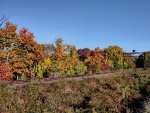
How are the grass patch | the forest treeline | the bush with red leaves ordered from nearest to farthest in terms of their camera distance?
the grass patch
the bush with red leaves
the forest treeline

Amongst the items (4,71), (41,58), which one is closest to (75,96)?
(4,71)

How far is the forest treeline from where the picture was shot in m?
62.3

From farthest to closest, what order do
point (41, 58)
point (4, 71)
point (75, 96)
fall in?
1. point (41, 58)
2. point (4, 71)
3. point (75, 96)

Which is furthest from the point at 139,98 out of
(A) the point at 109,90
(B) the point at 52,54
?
(B) the point at 52,54

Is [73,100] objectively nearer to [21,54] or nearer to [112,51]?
[21,54]

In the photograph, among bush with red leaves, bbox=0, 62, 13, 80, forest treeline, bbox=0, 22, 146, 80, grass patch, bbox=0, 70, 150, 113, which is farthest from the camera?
forest treeline, bbox=0, 22, 146, 80

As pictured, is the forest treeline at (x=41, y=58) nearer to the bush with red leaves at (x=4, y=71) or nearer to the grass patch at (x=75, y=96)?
the bush with red leaves at (x=4, y=71)

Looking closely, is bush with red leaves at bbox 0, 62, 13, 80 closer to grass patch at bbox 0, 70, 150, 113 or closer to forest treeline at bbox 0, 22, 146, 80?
forest treeline at bbox 0, 22, 146, 80

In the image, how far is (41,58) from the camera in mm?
78188

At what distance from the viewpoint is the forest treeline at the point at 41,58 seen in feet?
204

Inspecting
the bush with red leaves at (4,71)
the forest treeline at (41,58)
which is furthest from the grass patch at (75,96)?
the bush with red leaves at (4,71)

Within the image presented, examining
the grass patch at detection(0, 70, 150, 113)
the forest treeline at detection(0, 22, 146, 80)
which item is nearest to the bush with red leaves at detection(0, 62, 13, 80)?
the forest treeline at detection(0, 22, 146, 80)

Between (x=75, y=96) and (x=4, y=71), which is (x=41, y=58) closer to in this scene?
(x=4, y=71)

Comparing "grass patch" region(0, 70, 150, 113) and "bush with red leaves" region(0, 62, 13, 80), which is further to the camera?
"bush with red leaves" region(0, 62, 13, 80)
